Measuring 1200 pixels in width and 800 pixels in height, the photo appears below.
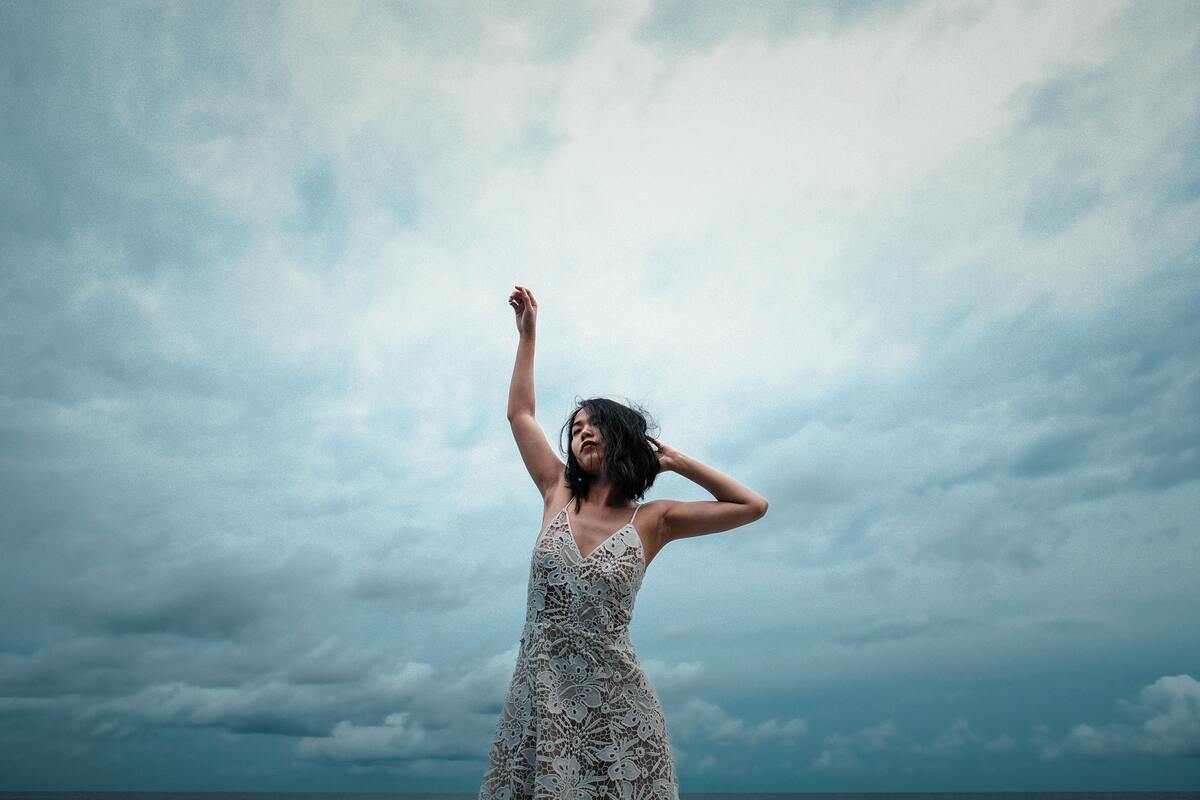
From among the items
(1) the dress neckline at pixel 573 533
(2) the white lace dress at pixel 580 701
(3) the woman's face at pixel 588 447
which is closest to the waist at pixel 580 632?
(2) the white lace dress at pixel 580 701

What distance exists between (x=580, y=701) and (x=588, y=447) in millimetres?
1108

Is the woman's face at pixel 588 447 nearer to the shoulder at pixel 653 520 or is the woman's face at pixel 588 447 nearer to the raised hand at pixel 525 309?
the shoulder at pixel 653 520

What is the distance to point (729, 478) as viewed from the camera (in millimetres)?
4238

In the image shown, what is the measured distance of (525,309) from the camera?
4.69m

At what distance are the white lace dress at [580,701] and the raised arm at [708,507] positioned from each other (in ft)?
1.34

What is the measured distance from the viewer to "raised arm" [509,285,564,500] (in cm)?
438

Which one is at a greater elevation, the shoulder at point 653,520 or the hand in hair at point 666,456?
the hand in hair at point 666,456

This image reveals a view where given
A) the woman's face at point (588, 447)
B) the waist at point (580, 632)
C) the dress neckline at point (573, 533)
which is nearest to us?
the waist at point (580, 632)

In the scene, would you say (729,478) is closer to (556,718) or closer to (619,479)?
(619,479)

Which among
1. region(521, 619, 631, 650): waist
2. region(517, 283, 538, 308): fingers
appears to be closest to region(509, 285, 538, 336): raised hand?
region(517, 283, 538, 308): fingers

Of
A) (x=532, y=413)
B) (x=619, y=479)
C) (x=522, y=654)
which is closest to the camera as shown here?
(x=522, y=654)

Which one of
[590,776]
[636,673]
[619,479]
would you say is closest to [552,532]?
[619,479]

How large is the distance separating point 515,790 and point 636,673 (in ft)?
2.09

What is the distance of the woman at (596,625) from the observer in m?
3.59
